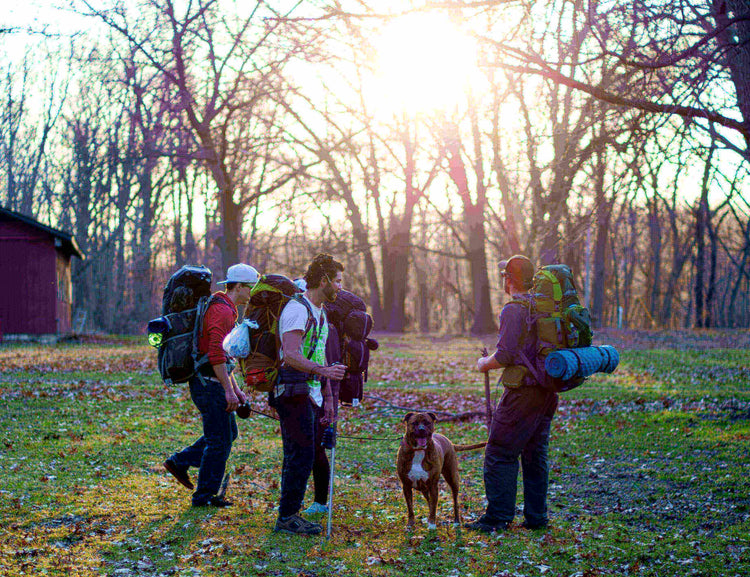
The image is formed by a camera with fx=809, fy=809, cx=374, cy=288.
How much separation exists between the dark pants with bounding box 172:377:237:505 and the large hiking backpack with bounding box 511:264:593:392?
2.59 meters

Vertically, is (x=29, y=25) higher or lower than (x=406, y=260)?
higher

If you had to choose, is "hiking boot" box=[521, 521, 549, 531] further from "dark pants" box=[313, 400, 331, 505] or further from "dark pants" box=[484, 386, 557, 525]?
"dark pants" box=[313, 400, 331, 505]

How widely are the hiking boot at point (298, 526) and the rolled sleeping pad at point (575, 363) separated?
2.21m

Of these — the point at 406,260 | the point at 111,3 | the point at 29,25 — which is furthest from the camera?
the point at 406,260

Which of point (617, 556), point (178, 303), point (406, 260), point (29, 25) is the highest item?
point (29, 25)

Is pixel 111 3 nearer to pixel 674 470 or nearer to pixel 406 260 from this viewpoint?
pixel 674 470

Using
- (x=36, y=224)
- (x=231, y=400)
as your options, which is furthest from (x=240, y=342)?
(x=36, y=224)

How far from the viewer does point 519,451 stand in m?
6.45

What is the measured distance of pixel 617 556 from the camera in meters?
6.11

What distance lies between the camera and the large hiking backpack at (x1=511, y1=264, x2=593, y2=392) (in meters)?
6.27

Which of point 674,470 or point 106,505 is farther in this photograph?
point 674,470

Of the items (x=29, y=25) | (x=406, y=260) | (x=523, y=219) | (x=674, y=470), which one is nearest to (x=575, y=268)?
(x=523, y=219)

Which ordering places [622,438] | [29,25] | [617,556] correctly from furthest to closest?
[29,25] → [622,438] → [617,556]

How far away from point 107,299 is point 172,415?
4044 centimetres
